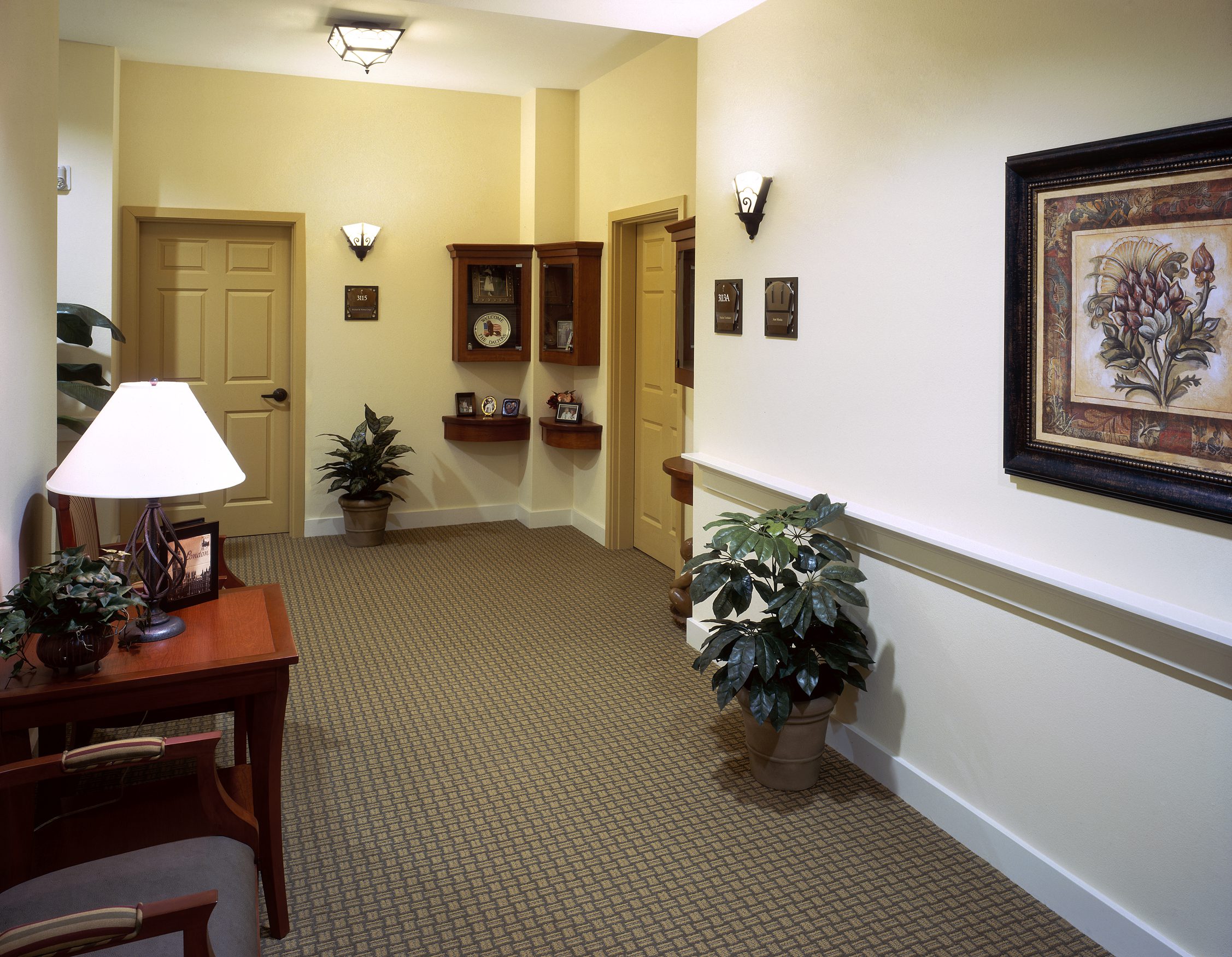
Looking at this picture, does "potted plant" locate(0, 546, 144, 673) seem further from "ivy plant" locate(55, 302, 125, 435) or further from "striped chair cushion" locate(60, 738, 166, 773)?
"ivy plant" locate(55, 302, 125, 435)

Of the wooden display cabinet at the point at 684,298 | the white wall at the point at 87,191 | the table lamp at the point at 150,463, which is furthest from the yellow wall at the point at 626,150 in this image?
the table lamp at the point at 150,463

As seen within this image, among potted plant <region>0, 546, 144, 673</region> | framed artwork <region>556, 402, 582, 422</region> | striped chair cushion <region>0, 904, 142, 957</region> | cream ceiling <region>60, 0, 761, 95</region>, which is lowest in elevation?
striped chair cushion <region>0, 904, 142, 957</region>

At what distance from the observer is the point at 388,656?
166 inches

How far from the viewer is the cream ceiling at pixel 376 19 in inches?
189

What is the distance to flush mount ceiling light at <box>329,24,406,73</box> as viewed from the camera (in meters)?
5.00

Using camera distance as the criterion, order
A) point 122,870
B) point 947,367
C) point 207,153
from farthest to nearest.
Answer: point 207,153
point 947,367
point 122,870

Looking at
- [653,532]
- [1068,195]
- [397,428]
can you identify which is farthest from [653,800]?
[397,428]

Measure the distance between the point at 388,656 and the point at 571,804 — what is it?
4.98ft

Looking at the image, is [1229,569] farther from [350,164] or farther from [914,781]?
[350,164]

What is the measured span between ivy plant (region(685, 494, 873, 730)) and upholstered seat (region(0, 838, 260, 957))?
4.81 feet

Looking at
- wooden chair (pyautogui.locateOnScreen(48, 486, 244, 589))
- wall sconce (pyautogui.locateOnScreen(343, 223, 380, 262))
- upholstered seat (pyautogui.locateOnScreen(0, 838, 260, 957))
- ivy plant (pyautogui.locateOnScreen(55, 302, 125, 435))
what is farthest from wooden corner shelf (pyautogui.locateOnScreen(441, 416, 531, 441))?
upholstered seat (pyautogui.locateOnScreen(0, 838, 260, 957))

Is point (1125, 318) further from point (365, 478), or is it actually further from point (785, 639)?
point (365, 478)

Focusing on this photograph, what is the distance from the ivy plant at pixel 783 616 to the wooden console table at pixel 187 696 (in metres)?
1.25

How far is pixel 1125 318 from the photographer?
85.5 inches
